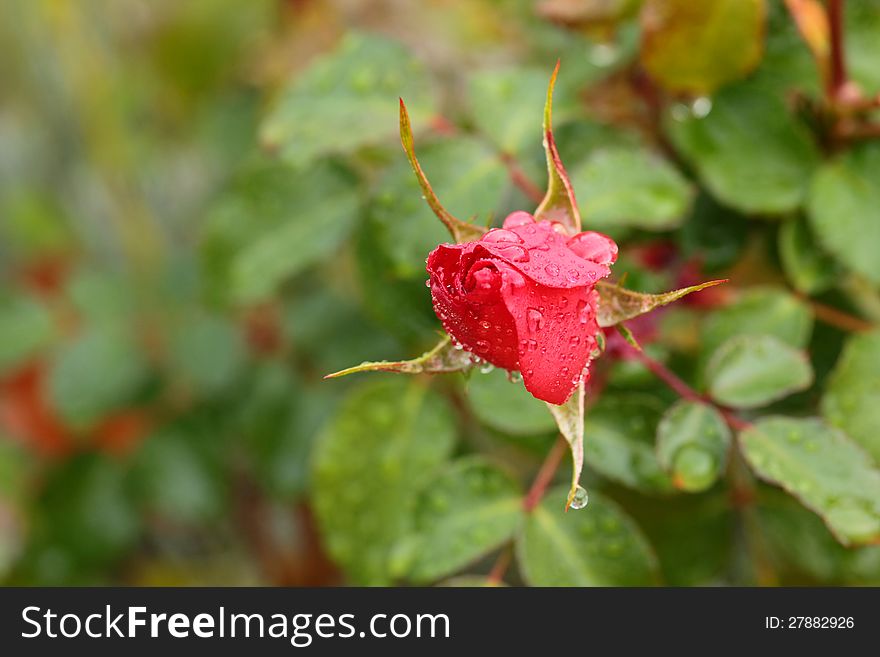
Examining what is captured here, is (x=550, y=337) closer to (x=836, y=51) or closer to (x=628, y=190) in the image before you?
(x=628, y=190)

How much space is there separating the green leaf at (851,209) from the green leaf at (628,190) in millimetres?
101

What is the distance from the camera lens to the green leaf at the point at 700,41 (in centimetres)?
64

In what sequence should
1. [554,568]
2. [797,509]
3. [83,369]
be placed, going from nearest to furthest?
[554,568], [797,509], [83,369]

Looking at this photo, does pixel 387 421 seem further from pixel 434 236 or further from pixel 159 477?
pixel 159 477

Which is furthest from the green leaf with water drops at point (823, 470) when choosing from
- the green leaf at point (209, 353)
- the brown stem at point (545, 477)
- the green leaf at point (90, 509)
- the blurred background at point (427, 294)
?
the green leaf at point (90, 509)

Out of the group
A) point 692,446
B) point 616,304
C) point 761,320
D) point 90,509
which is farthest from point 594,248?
point 90,509

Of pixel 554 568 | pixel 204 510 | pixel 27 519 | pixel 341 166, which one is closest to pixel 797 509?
pixel 554 568

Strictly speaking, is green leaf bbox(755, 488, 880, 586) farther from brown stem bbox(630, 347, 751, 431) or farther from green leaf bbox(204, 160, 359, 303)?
green leaf bbox(204, 160, 359, 303)

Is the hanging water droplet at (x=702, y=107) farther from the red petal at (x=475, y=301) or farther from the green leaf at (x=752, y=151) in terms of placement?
the red petal at (x=475, y=301)

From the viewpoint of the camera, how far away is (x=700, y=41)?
0.65 meters

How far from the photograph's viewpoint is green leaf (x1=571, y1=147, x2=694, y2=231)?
0.61 m

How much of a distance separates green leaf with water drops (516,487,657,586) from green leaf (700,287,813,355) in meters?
0.16
